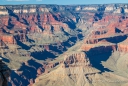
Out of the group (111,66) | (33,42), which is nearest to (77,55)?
(111,66)

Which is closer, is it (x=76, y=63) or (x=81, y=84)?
(x=81, y=84)

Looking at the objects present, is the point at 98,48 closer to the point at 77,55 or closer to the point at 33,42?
the point at 77,55

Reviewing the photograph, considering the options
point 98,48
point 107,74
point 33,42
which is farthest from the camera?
point 33,42

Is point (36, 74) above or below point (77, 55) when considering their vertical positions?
below

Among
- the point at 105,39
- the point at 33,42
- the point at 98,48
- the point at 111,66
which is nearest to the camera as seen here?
the point at 111,66

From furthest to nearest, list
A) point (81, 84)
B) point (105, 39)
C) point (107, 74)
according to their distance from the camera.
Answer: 1. point (105, 39)
2. point (107, 74)
3. point (81, 84)

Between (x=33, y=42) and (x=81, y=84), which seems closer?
(x=81, y=84)

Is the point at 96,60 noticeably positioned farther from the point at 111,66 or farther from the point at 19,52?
the point at 19,52

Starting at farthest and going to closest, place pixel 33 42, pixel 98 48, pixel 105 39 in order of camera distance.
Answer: pixel 33 42 < pixel 105 39 < pixel 98 48

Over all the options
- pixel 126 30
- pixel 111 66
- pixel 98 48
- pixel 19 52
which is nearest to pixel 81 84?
pixel 111 66
